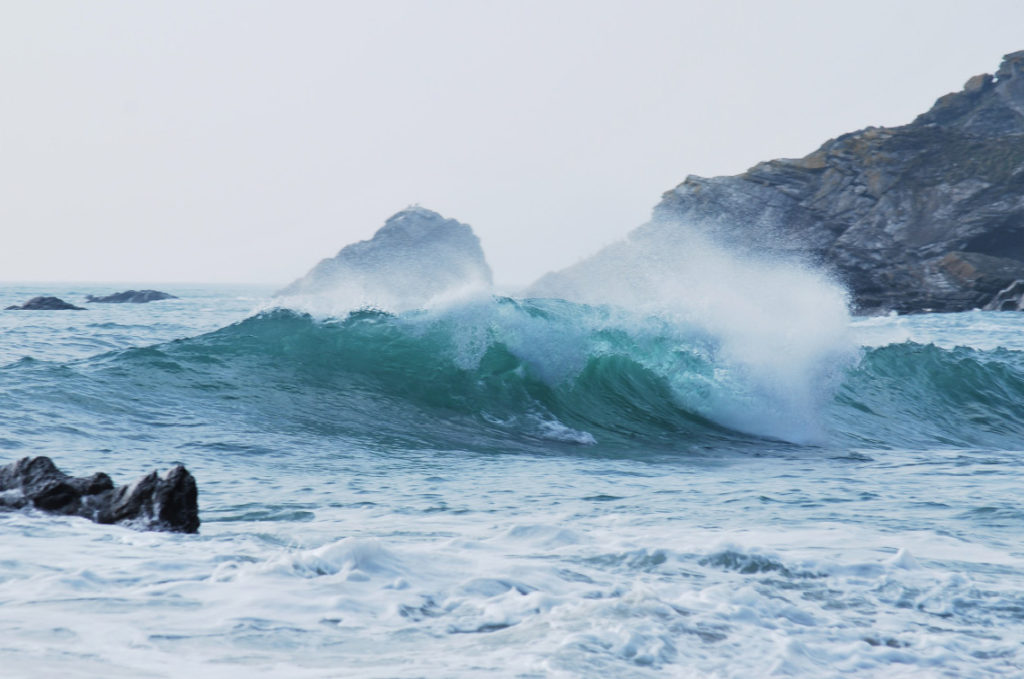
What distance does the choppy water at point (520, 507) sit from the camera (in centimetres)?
358

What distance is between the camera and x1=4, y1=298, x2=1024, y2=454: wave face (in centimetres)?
1056

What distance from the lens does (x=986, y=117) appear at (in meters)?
60.3

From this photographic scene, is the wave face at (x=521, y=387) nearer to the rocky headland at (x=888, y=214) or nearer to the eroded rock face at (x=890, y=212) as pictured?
the rocky headland at (x=888, y=214)

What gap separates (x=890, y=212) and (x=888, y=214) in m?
0.21

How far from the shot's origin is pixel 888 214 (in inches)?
1923

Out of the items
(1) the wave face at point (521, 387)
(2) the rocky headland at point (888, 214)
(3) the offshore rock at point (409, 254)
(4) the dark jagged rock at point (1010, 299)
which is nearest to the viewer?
(1) the wave face at point (521, 387)

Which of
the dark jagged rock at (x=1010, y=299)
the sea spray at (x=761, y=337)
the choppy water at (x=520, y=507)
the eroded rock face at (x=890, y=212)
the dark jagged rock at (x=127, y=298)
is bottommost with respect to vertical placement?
the choppy water at (x=520, y=507)

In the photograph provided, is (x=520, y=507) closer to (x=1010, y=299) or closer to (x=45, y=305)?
(x=1010, y=299)

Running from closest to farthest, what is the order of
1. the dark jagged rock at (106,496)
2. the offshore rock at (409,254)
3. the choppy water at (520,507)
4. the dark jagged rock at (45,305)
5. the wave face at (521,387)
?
the choppy water at (520,507) → the dark jagged rock at (106,496) → the wave face at (521,387) → the dark jagged rock at (45,305) → the offshore rock at (409,254)

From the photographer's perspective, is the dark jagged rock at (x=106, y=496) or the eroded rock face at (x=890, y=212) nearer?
the dark jagged rock at (x=106, y=496)

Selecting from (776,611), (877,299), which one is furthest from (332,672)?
(877,299)

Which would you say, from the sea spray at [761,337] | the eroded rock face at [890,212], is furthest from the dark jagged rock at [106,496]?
the eroded rock face at [890,212]

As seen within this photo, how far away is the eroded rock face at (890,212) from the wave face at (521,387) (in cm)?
3274

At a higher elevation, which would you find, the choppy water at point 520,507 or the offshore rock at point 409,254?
the offshore rock at point 409,254
